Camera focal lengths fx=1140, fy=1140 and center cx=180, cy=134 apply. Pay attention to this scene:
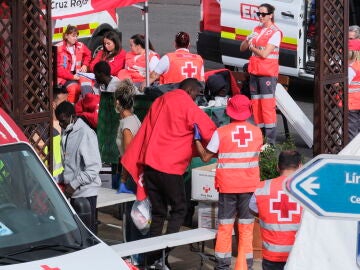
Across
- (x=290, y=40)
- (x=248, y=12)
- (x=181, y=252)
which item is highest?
(x=248, y=12)

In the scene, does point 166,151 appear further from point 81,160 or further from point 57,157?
point 57,157

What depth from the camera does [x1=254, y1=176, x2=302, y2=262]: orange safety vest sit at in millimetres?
8461

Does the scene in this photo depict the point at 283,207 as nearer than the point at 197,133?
Yes

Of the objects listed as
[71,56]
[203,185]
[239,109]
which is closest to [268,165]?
[203,185]

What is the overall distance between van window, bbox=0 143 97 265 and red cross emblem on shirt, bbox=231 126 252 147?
236 centimetres

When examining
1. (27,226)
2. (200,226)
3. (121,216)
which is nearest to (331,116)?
(200,226)

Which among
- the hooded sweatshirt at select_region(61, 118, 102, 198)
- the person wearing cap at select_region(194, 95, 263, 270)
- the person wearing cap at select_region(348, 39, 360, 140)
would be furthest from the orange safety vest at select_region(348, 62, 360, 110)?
the hooded sweatshirt at select_region(61, 118, 102, 198)

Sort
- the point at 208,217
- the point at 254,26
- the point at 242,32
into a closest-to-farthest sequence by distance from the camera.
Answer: the point at 208,217, the point at 254,26, the point at 242,32

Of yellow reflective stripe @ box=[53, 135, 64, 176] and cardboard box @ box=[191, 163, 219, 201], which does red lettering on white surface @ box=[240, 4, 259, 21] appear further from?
yellow reflective stripe @ box=[53, 135, 64, 176]

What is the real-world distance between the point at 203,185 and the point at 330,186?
5485 mm

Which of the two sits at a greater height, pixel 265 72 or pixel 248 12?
pixel 248 12

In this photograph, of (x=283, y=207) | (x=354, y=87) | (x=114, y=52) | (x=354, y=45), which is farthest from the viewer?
(x=114, y=52)

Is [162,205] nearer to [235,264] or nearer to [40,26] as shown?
[235,264]

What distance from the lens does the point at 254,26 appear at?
17.5 meters
